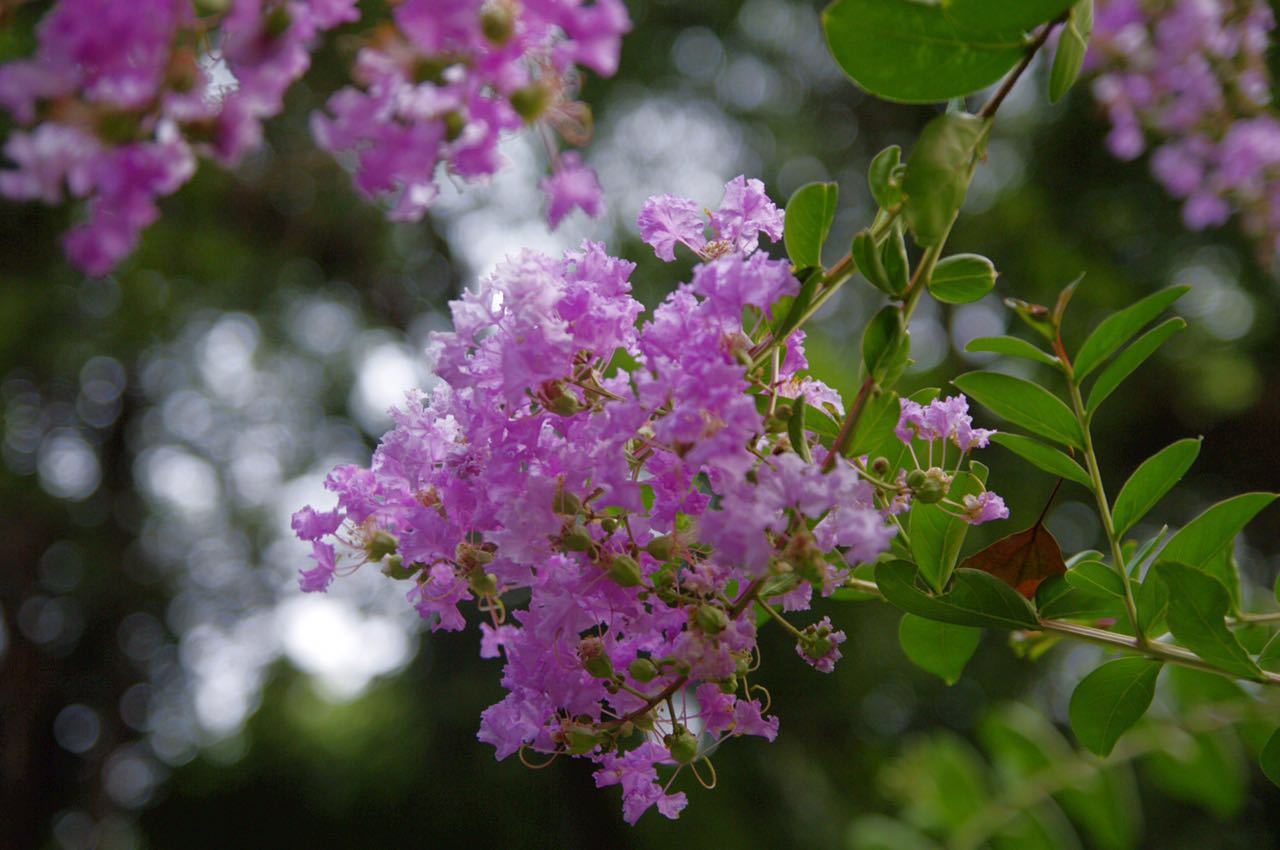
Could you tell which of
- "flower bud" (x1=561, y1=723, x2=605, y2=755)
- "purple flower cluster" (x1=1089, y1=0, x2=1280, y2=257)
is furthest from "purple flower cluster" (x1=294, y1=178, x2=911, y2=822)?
"purple flower cluster" (x1=1089, y1=0, x2=1280, y2=257)

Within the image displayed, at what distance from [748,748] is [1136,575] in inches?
77.5

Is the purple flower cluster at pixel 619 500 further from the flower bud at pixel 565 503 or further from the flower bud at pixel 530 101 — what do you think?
the flower bud at pixel 530 101

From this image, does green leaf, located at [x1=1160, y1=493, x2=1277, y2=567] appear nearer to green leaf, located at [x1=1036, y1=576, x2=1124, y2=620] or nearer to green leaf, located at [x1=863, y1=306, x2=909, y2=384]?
green leaf, located at [x1=1036, y1=576, x2=1124, y2=620]

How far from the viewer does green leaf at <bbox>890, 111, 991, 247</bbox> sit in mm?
464

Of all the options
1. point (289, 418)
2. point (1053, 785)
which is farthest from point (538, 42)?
point (289, 418)

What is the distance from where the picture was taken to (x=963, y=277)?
546 mm

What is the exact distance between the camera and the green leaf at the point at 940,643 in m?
0.68

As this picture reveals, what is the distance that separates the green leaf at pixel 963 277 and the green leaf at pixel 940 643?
234 mm

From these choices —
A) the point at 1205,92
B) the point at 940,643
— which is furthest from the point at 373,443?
the point at 940,643

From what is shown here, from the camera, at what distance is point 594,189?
1.45 ft

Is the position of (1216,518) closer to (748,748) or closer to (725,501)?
(725,501)

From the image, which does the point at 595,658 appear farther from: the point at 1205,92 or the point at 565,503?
the point at 1205,92

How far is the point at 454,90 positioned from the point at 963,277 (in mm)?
293

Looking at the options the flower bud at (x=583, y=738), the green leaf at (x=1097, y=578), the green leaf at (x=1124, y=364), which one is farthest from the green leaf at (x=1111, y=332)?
the flower bud at (x=583, y=738)
